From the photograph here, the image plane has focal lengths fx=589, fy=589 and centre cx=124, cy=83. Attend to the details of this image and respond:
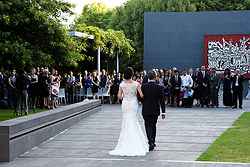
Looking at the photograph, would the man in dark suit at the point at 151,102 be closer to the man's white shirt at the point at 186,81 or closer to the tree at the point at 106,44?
the man's white shirt at the point at 186,81

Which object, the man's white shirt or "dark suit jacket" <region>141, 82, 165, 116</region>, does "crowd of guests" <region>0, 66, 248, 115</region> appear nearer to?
the man's white shirt

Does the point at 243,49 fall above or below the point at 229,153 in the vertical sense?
above

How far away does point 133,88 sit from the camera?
43.4 ft

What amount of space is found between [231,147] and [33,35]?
13.0m

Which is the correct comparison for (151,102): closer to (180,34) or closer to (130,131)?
(130,131)

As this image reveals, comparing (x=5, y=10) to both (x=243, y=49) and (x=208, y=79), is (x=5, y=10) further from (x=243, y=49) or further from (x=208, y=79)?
(x=243, y=49)

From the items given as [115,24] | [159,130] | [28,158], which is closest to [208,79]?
[159,130]

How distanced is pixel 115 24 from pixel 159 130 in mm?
38646

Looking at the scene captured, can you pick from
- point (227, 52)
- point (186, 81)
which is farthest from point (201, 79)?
point (227, 52)

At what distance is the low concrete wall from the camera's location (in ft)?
38.6

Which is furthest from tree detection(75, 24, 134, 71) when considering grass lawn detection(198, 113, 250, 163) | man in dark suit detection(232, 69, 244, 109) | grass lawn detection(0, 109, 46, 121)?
grass lawn detection(198, 113, 250, 163)

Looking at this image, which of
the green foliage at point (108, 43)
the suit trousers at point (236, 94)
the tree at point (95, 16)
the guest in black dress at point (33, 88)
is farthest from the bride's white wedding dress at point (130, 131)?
the tree at point (95, 16)

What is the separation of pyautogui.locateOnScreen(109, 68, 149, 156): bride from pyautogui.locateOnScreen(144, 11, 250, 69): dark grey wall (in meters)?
21.3

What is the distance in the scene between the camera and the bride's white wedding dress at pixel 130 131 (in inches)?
502
